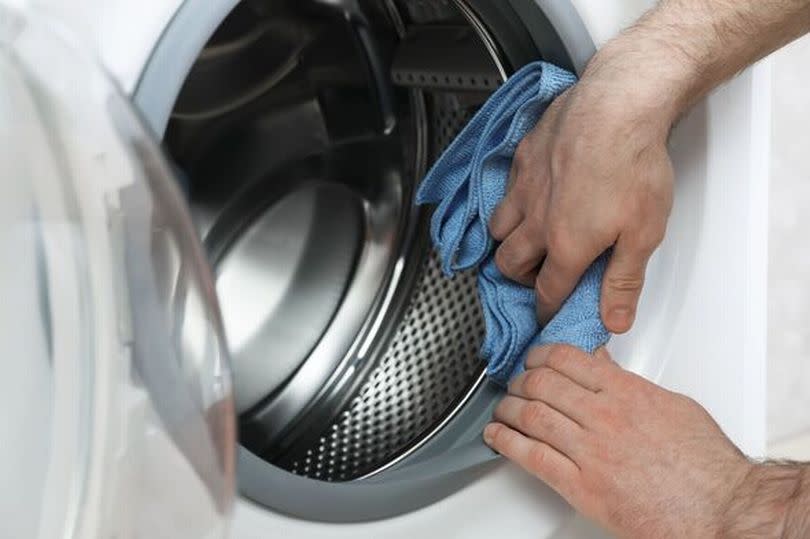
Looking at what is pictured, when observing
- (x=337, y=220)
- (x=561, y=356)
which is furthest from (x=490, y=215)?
(x=337, y=220)

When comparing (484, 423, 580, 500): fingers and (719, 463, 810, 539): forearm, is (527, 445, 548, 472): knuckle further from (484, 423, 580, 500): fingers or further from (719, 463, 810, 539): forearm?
(719, 463, 810, 539): forearm

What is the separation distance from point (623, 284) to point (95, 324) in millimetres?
402

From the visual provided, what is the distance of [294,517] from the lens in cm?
76

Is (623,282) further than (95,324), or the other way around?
(623,282)

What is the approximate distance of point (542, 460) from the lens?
797 millimetres

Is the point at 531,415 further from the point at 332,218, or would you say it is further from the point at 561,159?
the point at 332,218

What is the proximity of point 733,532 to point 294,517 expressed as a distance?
278 mm

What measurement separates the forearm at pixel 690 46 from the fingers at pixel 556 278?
112 mm

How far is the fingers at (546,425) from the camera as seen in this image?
80cm

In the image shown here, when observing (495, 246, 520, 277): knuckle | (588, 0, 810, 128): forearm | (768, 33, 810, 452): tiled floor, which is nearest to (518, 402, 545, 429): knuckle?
(495, 246, 520, 277): knuckle

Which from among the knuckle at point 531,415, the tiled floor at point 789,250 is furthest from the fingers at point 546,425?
the tiled floor at point 789,250

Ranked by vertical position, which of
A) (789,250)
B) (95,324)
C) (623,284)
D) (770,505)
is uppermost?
(95,324)

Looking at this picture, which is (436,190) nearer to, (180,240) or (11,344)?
(180,240)

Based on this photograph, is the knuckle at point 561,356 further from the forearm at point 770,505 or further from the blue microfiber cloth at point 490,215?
the forearm at point 770,505
